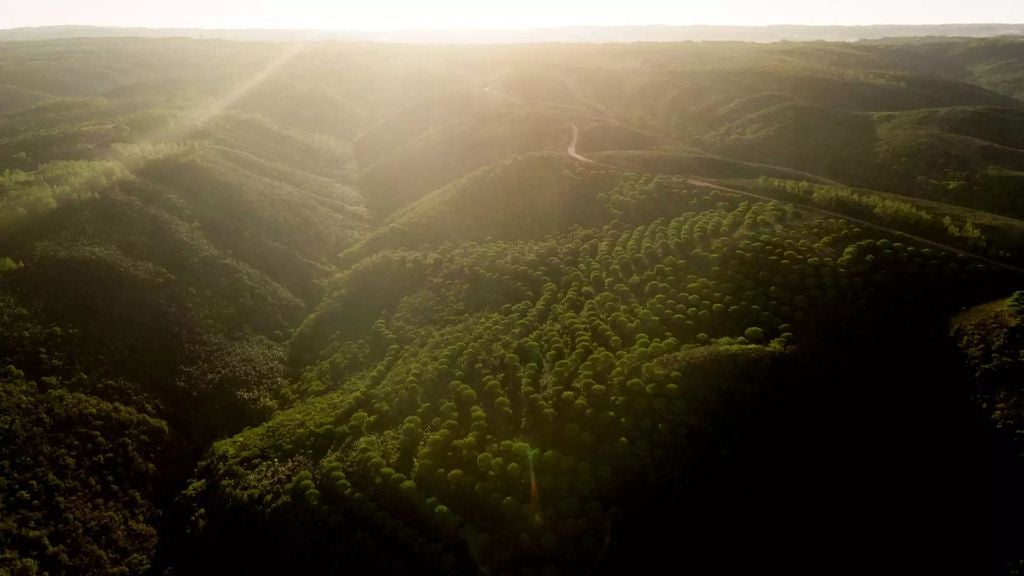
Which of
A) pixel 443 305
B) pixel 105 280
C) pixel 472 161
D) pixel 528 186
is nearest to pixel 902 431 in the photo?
pixel 443 305

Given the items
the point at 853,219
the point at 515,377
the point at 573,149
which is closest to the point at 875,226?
the point at 853,219

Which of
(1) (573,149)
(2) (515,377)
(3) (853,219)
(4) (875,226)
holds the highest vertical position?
(1) (573,149)

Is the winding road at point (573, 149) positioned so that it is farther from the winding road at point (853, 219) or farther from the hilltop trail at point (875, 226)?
the hilltop trail at point (875, 226)

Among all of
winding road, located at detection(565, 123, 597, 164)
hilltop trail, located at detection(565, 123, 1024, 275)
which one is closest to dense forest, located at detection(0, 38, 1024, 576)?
hilltop trail, located at detection(565, 123, 1024, 275)

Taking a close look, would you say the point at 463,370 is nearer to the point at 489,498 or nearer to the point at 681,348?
the point at 489,498

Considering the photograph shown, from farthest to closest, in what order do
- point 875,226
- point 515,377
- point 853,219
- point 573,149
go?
point 573,149
point 853,219
point 875,226
point 515,377

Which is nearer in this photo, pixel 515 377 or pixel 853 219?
pixel 515 377

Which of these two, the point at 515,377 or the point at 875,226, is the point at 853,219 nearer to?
the point at 875,226

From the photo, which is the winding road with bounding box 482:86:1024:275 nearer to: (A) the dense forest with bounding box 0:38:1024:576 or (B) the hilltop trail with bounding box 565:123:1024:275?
(B) the hilltop trail with bounding box 565:123:1024:275

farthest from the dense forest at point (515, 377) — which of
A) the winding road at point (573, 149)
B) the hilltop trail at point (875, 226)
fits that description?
the winding road at point (573, 149)
